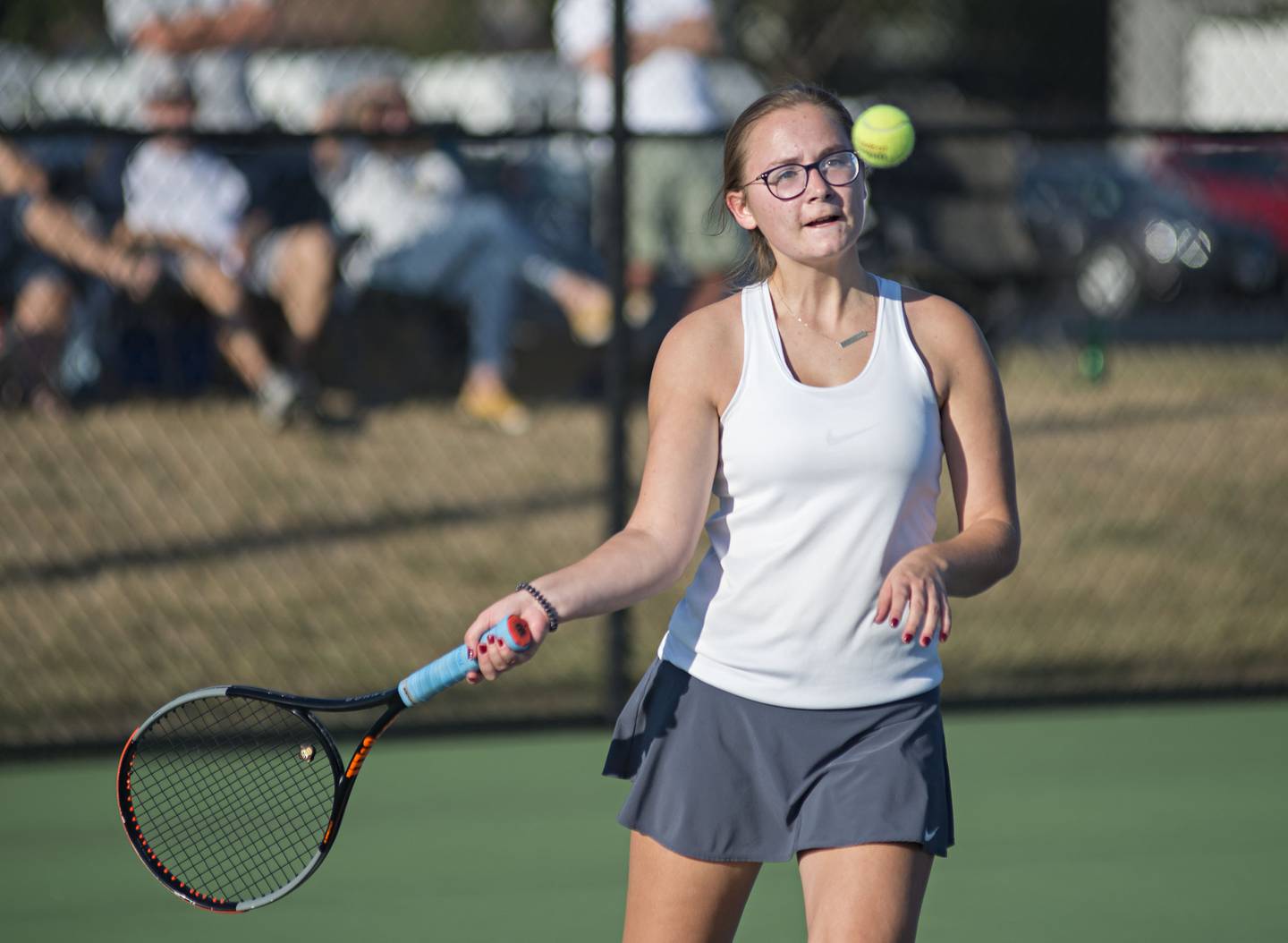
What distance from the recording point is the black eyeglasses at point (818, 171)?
8.84ft

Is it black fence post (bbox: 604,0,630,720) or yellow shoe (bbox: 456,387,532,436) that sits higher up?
black fence post (bbox: 604,0,630,720)

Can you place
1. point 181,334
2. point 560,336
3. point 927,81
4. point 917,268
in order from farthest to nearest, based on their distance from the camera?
point 927,81 < point 560,336 < point 917,268 < point 181,334

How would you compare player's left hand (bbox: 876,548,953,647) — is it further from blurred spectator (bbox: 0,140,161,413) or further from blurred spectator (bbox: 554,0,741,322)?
blurred spectator (bbox: 0,140,161,413)

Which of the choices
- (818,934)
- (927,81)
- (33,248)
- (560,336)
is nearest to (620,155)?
(818,934)

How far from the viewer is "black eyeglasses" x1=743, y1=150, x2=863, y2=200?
2.70 metres

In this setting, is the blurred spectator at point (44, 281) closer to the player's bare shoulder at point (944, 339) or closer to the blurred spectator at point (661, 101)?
the blurred spectator at point (661, 101)

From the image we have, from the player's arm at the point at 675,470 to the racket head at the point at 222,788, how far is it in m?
0.57

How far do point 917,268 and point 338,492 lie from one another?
3.29 metres

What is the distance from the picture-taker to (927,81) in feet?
56.0

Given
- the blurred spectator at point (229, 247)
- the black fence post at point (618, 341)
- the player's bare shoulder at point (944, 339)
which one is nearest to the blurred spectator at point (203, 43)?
the blurred spectator at point (229, 247)

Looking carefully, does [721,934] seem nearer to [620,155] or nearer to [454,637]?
[620,155]

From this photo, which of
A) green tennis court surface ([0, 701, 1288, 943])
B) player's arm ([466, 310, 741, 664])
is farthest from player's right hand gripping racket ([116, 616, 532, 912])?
green tennis court surface ([0, 701, 1288, 943])

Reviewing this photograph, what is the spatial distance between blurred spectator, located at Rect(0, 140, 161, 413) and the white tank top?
5.68m

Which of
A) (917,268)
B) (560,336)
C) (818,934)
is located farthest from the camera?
(560,336)
